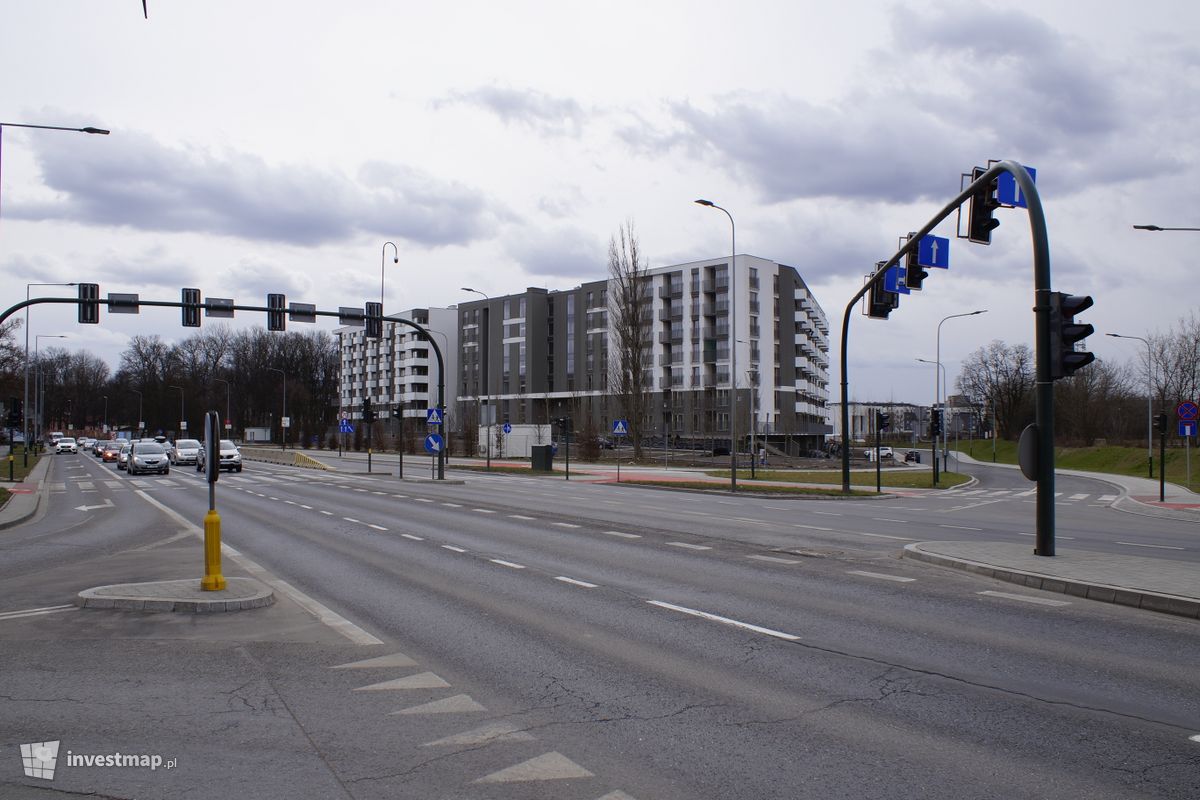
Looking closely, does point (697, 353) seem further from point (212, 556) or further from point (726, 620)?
point (726, 620)

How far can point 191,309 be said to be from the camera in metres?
29.0

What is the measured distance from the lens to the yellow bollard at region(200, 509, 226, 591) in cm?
977

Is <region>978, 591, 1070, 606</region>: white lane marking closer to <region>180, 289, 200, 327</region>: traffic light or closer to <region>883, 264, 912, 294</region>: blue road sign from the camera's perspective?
<region>883, 264, 912, 294</region>: blue road sign

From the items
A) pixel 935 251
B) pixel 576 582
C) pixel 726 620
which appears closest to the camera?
pixel 726 620

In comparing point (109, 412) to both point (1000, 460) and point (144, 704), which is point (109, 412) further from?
point (144, 704)

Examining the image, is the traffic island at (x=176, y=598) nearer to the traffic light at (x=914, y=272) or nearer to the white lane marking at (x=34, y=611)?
the white lane marking at (x=34, y=611)

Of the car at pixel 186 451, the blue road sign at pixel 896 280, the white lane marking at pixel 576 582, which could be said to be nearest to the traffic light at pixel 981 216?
the blue road sign at pixel 896 280

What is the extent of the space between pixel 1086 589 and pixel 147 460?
153 ft

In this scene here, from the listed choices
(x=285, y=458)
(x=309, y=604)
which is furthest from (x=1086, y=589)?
(x=285, y=458)

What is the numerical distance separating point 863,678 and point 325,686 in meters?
4.15

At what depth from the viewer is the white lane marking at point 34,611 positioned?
29.9 feet

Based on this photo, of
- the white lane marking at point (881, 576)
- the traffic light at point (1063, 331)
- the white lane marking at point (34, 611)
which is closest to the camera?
the white lane marking at point (34, 611)

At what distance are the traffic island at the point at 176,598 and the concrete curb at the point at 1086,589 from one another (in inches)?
365

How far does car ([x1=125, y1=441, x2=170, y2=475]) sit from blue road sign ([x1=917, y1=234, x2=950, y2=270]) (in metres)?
42.1
